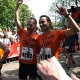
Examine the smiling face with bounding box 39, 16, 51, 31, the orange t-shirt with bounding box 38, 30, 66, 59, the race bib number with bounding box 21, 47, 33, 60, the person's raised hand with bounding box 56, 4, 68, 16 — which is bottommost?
the race bib number with bounding box 21, 47, 33, 60

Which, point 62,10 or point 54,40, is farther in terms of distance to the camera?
point 54,40

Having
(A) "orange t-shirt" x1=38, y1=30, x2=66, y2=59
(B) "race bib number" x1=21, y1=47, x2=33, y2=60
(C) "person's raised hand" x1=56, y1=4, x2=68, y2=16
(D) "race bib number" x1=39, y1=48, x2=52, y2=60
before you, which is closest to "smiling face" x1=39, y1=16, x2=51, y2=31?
(A) "orange t-shirt" x1=38, y1=30, x2=66, y2=59

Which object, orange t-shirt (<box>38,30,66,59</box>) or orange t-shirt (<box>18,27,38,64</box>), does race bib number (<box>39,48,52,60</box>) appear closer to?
orange t-shirt (<box>38,30,66,59</box>)

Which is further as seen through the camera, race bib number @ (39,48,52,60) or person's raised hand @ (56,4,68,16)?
race bib number @ (39,48,52,60)

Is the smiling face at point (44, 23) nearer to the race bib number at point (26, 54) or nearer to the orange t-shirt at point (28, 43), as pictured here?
the orange t-shirt at point (28, 43)

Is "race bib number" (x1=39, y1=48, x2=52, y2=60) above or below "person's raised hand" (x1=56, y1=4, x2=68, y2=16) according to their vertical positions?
below

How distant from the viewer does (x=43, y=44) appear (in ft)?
11.2

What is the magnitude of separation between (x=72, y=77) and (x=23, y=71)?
8.59 feet

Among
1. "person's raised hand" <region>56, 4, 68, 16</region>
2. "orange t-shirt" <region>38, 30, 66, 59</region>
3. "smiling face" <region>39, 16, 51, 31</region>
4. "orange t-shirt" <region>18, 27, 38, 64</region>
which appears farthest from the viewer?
"orange t-shirt" <region>18, 27, 38, 64</region>

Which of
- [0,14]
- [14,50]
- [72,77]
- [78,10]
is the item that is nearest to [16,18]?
[72,77]

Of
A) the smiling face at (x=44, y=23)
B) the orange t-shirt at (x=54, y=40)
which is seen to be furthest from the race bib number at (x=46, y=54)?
the smiling face at (x=44, y=23)

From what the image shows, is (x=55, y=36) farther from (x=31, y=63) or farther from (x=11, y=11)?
(x=11, y=11)

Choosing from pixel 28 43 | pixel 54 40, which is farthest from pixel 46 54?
pixel 28 43

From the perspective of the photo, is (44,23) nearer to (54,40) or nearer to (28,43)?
(54,40)
